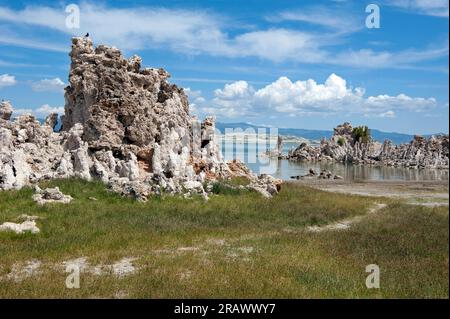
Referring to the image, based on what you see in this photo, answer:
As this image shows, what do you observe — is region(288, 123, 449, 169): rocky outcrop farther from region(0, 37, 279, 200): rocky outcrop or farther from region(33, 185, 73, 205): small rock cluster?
region(33, 185, 73, 205): small rock cluster

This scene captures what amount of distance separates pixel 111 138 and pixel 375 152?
407 ft

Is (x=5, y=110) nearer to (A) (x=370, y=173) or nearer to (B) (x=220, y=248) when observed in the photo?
(B) (x=220, y=248)

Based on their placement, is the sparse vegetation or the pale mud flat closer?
the pale mud flat

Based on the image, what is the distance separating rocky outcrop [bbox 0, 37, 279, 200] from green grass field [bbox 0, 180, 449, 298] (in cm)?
315

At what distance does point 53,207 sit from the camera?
82.2 ft

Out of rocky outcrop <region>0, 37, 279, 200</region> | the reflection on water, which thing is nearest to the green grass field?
rocky outcrop <region>0, 37, 279, 200</region>

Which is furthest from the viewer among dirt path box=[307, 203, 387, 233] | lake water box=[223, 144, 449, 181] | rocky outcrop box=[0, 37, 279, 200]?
lake water box=[223, 144, 449, 181]

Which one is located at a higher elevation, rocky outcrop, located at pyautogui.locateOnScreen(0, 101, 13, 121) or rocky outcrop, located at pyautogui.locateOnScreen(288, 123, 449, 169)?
rocky outcrop, located at pyautogui.locateOnScreen(0, 101, 13, 121)

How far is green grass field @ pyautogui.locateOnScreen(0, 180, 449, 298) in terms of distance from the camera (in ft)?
41.9

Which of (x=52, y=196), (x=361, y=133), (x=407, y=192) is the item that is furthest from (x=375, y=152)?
(x=52, y=196)

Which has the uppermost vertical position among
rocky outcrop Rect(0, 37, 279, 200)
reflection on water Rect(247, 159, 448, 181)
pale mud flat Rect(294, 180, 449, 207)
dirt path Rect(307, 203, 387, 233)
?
rocky outcrop Rect(0, 37, 279, 200)

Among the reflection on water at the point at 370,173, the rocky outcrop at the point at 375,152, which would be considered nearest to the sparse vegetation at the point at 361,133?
the rocky outcrop at the point at 375,152
